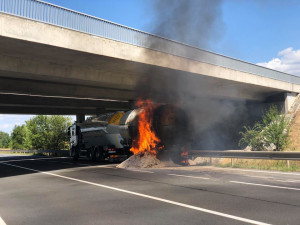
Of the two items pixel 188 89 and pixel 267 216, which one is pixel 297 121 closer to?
pixel 188 89

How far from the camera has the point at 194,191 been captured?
7945 millimetres

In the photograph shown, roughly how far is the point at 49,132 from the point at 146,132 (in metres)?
40.9

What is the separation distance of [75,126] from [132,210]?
21850 millimetres

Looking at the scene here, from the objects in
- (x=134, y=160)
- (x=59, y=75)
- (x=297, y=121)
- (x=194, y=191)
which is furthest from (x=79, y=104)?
(x=194, y=191)

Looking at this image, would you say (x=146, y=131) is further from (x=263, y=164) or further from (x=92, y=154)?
(x=92, y=154)

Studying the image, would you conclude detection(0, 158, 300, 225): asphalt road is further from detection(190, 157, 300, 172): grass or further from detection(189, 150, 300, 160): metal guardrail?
detection(189, 150, 300, 160): metal guardrail

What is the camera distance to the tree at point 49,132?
53.2m

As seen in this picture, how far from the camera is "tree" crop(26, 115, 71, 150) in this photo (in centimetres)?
5319

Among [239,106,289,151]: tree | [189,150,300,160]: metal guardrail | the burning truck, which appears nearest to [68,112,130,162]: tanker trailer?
the burning truck

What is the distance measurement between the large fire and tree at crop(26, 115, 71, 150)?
3857 centimetres

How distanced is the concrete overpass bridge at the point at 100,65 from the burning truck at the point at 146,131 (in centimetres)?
243

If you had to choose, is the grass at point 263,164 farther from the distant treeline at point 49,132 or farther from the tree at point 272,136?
the distant treeline at point 49,132

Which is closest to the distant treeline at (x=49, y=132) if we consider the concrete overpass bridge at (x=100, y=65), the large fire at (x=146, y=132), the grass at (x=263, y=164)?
the concrete overpass bridge at (x=100, y=65)

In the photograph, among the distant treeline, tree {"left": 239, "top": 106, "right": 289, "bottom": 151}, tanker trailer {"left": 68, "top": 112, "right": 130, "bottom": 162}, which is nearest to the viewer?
tree {"left": 239, "top": 106, "right": 289, "bottom": 151}
